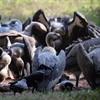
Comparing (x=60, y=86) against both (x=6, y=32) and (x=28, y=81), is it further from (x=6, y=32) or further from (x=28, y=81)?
(x=6, y=32)

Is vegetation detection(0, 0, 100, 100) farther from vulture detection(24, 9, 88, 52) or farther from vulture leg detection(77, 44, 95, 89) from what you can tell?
vulture leg detection(77, 44, 95, 89)

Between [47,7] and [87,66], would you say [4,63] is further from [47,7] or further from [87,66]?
[47,7]

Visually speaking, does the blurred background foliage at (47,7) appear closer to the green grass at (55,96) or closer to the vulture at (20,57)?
the vulture at (20,57)

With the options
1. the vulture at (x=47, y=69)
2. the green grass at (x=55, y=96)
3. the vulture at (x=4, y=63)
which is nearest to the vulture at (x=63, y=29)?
the vulture at (x=4, y=63)

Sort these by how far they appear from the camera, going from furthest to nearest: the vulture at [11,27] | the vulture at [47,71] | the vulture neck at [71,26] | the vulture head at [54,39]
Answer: the vulture at [11,27] < the vulture neck at [71,26] < the vulture head at [54,39] < the vulture at [47,71]

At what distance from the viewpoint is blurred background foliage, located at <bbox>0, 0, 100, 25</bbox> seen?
16688mm

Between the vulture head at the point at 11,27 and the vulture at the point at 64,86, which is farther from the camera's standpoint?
the vulture head at the point at 11,27

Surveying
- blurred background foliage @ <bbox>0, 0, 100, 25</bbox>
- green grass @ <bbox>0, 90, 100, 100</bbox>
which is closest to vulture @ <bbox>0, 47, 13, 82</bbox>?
green grass @ <bbox>0, 90, 100, 100</bbox>

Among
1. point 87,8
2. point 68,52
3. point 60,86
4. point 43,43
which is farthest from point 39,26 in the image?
point 87,8

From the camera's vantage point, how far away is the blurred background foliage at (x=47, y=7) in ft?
54.7

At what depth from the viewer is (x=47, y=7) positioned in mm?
17953

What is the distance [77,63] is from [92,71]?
82 centimetres

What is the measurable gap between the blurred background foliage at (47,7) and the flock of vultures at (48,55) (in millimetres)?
5305

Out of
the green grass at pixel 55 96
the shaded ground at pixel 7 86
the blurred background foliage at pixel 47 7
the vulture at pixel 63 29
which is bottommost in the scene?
the shaded ground at pixel 7 86
